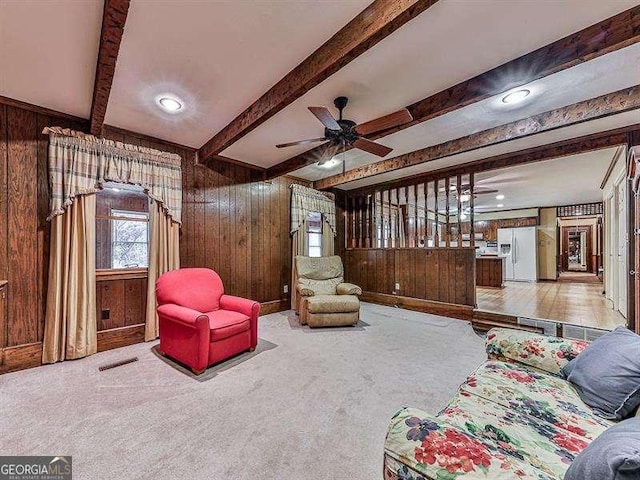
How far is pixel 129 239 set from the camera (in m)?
3.74

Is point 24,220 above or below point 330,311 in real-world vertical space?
above

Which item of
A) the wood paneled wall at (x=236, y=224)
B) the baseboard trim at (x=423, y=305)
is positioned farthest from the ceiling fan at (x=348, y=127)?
the baseboard trim at (x=423, y=305)

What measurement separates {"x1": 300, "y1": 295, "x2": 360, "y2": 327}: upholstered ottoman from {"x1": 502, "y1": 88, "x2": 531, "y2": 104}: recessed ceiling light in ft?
9.41

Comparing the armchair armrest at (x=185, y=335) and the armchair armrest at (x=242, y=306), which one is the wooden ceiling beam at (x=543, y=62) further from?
the armchair armrest at (x=185, y=335)

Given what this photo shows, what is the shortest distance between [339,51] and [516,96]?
1.82 metres

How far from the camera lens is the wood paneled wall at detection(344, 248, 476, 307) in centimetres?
456

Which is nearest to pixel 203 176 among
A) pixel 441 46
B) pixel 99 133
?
pixel 99 133

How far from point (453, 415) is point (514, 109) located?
2.92 meters

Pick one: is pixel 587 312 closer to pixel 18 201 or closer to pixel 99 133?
pixel 99 133

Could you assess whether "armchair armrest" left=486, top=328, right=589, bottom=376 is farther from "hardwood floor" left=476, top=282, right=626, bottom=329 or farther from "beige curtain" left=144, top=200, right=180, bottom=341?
"beige curtain" left=144, top=200, right=180, bottom=341

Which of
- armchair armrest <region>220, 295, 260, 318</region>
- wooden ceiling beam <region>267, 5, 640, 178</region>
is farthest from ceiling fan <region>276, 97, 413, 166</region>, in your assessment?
armchair armrest <region>220, 295, 260, 318</region>

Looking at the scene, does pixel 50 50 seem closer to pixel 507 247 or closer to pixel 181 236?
pixel 181 236

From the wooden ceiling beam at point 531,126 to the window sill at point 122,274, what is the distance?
3.61m

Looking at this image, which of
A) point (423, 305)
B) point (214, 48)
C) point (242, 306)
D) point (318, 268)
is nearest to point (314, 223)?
point (318, 268)
